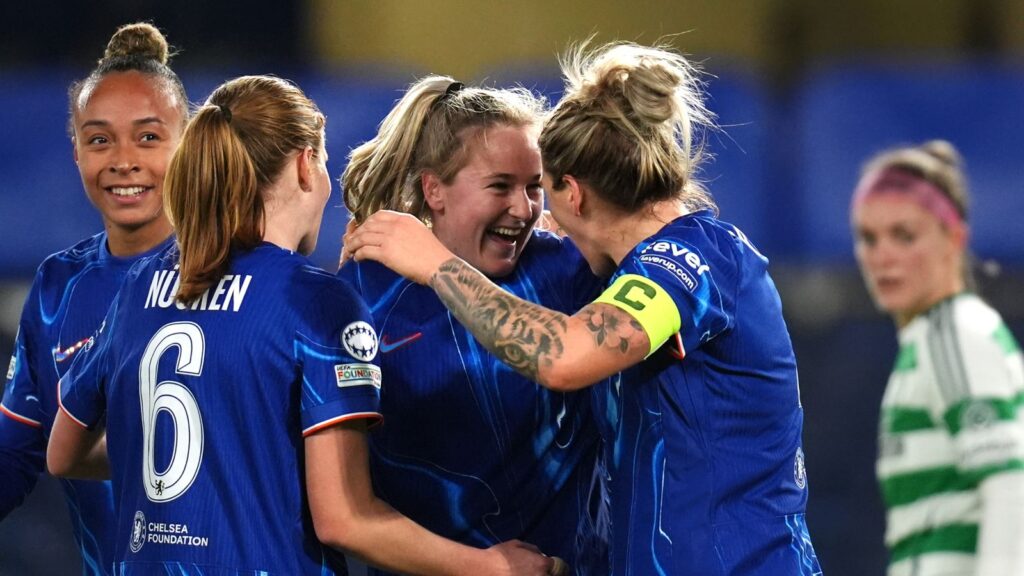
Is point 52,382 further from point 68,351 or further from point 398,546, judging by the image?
point 398,546

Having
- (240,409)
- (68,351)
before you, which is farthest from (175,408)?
(68,351)

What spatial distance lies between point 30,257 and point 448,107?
5110mm

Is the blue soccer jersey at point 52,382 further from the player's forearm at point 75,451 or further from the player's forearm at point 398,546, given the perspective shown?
the player's forearm at point 398,546

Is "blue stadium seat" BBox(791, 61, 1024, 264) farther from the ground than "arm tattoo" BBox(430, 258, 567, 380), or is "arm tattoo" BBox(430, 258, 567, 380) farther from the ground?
"blue stadium seat" BBox(791, 61, 1024, 264)

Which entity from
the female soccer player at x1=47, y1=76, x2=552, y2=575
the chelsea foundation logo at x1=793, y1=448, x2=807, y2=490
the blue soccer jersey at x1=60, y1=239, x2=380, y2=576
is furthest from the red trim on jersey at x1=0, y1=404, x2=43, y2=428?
the chelsea foundation logo at x1=793, y1=448, x2=807, y2=490

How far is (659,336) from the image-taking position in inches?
110

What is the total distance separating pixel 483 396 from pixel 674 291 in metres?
0.67

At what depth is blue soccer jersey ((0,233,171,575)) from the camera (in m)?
3.66

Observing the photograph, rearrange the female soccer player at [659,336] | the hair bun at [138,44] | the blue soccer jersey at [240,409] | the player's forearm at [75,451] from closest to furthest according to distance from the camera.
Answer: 1. the blue soccer jersey at [240,409]
2. the female soccer player at [659,336]
3. the player's forearm at [75,451]
4. the hair bun at [138,44]

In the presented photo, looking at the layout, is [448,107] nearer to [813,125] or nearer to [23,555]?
[23,555]

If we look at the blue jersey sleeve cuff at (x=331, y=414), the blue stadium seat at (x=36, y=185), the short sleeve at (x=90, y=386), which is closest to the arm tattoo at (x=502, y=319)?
the blue jersey sleeve cuff at (x=331, y=414)

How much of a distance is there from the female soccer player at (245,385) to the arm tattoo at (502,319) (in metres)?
0.19

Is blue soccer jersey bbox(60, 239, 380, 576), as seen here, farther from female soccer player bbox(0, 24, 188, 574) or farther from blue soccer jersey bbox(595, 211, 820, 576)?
female soccer player bbox(0, 24, 188, 574)

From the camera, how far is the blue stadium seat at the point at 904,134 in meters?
8.20
